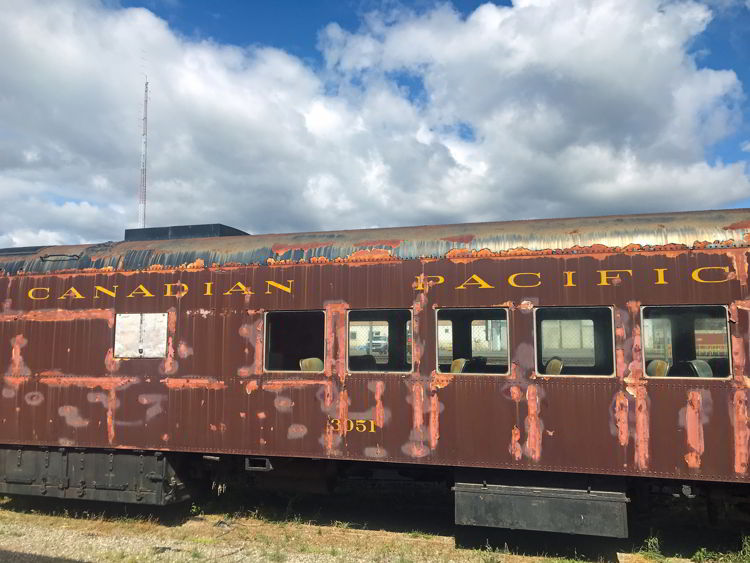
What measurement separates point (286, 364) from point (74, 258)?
3.07 metres

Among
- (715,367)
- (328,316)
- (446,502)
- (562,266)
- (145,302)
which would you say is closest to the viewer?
(715,367)

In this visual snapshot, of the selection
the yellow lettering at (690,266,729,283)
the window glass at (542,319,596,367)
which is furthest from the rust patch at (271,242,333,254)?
the yellow lettering at (690,266,729,283)

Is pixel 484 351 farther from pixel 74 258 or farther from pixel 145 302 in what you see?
pixel 74 258

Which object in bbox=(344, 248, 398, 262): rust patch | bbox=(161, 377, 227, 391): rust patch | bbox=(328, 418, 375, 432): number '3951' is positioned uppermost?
bbox=(344, 248, 398, 262): rust patch

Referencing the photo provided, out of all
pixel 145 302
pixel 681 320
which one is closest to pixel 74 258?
pixel 145 302

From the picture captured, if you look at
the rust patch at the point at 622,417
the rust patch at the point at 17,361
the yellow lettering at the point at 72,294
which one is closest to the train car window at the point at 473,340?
the rust patch at the point at 622,417

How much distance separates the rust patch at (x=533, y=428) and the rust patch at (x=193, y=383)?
10.5 feet

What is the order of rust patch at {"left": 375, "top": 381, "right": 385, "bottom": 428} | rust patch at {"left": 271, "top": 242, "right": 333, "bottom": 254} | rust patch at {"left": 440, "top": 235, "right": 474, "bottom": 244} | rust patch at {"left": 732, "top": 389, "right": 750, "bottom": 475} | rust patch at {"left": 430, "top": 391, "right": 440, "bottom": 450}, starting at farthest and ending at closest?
rust patch at {"left": 271, "top": 242, "right": 333, "bottom": 254} → rust patch at {"left": 440, "top": 235, "right": 474, "bottom": 244} → rust patch at {"left": 375, "top": 381, "right": 385, "bottom": 428} → rust patch at {"left": 430, "top": 391, "right": 440, "bottom": 450} → rust patch at {"left": 732, "top": 389, "right": 750, "bottom": 475}

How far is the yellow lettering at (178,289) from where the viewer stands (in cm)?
660

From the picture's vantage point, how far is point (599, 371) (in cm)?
538

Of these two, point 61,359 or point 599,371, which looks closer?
point 599,371

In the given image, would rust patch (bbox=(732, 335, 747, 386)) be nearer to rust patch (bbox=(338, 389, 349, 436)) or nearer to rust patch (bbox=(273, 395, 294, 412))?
rust patch (bbox=(338, 389, 349, 436))

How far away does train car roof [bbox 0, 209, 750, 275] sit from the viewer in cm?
541

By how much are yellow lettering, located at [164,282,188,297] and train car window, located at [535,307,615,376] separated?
12.7ft
